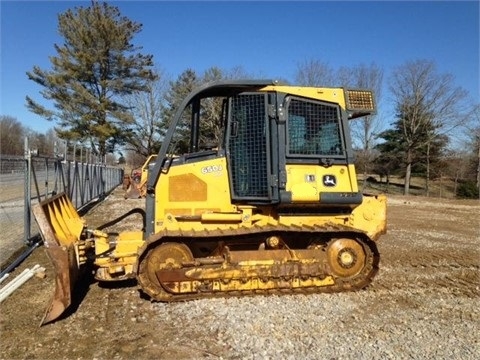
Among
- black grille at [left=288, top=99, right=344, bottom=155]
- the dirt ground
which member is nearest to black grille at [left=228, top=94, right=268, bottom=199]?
black grille at [left=288, top=99, right=344, bottom=155]

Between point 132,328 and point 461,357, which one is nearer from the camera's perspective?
point 461,357

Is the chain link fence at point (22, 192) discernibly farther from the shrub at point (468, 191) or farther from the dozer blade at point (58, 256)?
the shrub at point (468, 191)

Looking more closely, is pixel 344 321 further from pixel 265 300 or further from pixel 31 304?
pixel 31 304

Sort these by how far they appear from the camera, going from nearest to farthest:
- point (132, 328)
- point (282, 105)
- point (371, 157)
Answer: point (132, 328) < point (282, 105) < point (371, 157)

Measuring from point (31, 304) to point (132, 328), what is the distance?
1.61 m

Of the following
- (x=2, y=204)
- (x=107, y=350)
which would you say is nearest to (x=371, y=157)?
(x=2, y=204)

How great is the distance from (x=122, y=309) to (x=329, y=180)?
10.4 feet

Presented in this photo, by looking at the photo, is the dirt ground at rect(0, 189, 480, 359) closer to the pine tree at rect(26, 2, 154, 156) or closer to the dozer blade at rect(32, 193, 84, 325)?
the dozer blade at rect(32, 193, 84, 325)

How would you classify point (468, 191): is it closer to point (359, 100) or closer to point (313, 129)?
point (359, 100)

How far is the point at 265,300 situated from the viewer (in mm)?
5535

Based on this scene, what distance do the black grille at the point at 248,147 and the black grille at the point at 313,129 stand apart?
0.40 m

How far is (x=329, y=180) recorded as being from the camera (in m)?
5.91

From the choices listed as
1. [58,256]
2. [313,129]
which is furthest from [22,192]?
[313,129]

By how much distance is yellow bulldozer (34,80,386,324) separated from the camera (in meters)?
5.66
